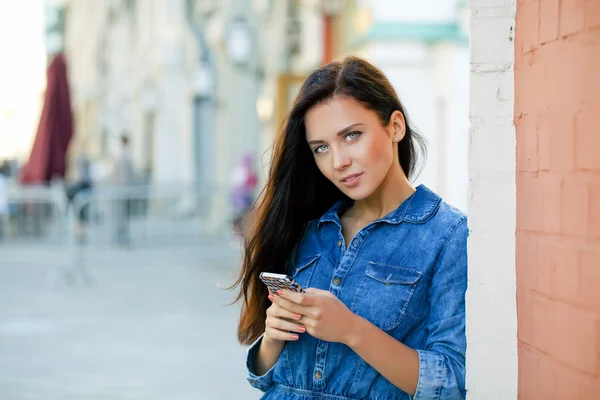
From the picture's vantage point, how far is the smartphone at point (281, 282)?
216cm

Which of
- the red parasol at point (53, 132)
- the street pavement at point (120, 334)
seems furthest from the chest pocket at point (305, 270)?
the red parasol at point (53, 132)

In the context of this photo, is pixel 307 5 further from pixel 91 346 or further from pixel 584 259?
pixel 584 259

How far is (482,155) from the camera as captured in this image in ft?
6.93

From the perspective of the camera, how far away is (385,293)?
7.70ft

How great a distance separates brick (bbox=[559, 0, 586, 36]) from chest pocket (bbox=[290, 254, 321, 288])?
97 cm

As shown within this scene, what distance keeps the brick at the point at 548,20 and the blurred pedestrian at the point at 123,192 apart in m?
13.5

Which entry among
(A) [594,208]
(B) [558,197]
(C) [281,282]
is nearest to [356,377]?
(C) [281,282]

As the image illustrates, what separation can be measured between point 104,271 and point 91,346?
6.03 meters

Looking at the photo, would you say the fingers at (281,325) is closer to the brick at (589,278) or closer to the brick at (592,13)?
the brick at (589,278)

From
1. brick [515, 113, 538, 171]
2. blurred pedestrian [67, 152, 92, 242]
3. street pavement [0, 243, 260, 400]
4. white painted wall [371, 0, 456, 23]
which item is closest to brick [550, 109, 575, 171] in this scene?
brick [515, 113, 538, 171]

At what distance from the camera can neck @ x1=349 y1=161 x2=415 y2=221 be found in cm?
252

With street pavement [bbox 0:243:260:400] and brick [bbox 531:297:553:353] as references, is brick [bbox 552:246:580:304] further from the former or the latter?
street pavement [bbox 0:243:260:400]

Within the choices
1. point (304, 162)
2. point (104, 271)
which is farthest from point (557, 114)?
point (104, 271)

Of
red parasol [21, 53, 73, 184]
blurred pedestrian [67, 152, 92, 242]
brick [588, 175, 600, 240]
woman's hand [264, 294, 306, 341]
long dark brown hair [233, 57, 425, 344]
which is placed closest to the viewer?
brick [588, 175, 600, 240]
